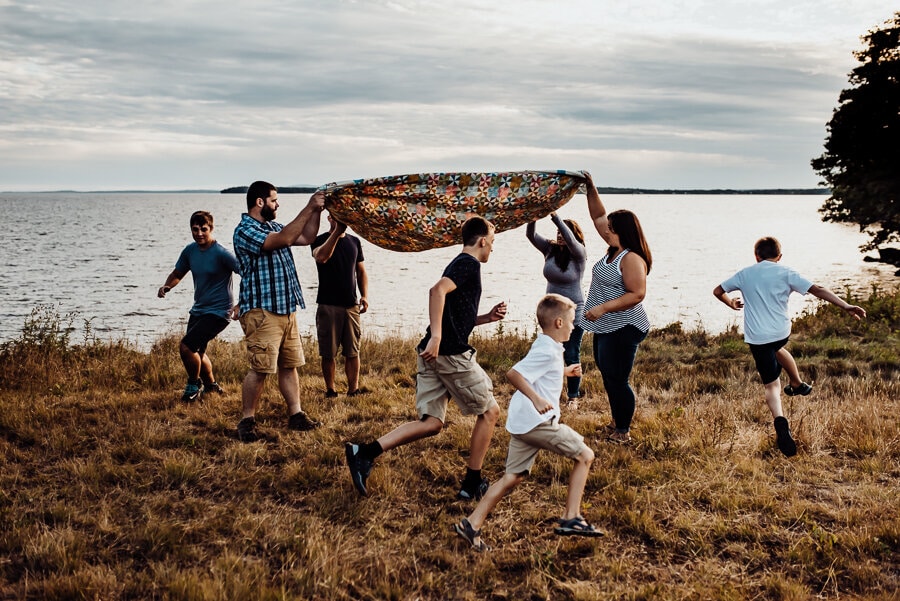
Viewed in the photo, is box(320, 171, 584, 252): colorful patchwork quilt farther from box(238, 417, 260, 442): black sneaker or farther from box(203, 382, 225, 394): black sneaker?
box(203, 382, 225, 394): black sneaker

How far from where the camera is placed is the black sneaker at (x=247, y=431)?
688 cm

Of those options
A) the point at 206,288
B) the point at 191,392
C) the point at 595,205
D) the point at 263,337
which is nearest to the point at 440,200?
the point at 595,205

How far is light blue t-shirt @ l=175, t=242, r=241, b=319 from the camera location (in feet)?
26.3

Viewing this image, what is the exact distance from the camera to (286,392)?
287 inches

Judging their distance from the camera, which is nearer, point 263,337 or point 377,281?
point 263,337

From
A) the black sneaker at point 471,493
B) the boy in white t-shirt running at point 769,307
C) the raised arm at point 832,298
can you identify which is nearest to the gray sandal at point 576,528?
the black sneaker at point 471,493

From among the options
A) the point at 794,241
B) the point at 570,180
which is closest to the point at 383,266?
the point at 570,180

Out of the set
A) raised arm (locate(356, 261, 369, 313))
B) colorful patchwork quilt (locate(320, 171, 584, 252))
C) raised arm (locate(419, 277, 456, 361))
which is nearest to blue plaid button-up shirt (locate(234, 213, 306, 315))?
colorful patchwork quilt (locate(320, 171, 584, 252))

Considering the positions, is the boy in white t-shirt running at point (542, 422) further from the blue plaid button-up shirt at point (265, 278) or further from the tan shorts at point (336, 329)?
the tan shorts at point (336, 329)

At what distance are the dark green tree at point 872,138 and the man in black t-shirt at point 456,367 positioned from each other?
30.5 metres

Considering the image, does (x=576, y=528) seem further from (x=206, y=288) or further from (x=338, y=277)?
(x=206, y=288)

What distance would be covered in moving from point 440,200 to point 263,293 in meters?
2.05

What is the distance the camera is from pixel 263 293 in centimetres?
682

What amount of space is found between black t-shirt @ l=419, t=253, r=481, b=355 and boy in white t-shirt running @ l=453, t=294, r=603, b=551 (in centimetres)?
65
